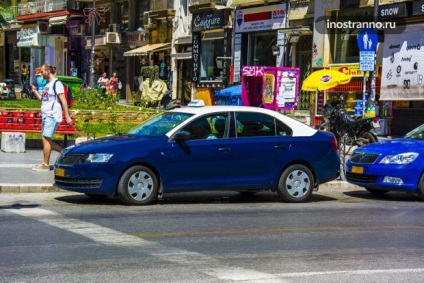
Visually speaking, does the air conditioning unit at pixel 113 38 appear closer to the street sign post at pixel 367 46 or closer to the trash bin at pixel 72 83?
the trash bin at pixel 72 83

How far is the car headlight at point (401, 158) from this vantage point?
15148 millimetres

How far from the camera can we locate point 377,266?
29.2ft

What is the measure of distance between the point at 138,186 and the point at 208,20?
99.5ft

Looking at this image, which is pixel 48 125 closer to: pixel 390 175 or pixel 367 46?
pixel 390 175

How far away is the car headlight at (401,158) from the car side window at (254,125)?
7.08 feet

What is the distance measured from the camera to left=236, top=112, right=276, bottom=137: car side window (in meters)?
14.3

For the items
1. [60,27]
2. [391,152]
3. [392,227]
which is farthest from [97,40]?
[392,227]

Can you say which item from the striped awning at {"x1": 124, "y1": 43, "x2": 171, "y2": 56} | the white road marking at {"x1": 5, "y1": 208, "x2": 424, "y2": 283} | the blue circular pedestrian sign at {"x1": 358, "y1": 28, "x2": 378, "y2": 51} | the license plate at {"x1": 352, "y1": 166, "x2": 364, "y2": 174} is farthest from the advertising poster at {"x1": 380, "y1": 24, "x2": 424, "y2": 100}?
the white road marking at {"x1": 5, "y1": 208, "x2": 424, "y2": 283}

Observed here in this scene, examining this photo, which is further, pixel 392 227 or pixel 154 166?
pixel 154 166

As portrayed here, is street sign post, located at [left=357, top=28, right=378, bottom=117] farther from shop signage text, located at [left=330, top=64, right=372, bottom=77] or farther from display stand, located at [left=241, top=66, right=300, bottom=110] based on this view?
shop signage text, located at [left=330, top=64, right=372, bottom=77]

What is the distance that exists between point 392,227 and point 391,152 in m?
3.68

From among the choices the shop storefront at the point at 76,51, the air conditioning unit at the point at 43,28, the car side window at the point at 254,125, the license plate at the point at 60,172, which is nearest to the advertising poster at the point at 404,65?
the car side window at the point at 254,125

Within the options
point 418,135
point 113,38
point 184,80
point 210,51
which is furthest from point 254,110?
point 113,38

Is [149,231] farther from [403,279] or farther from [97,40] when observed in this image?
[97,40]
